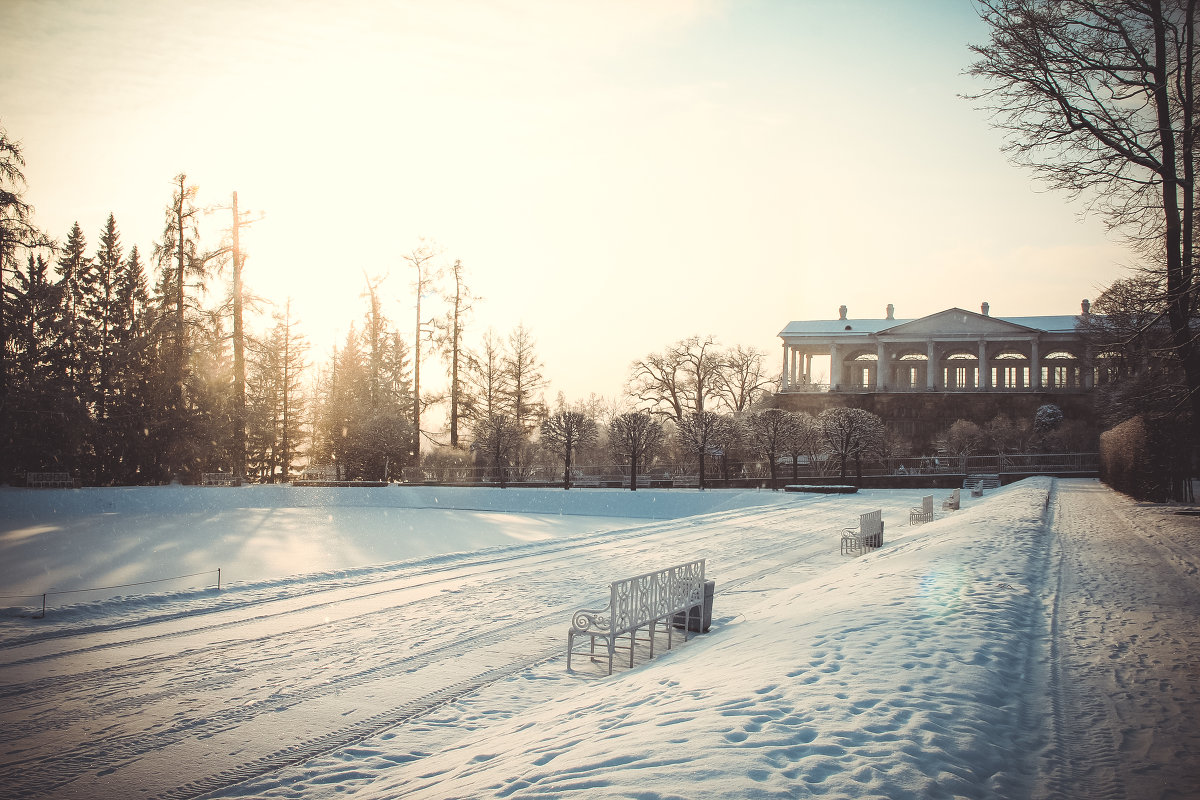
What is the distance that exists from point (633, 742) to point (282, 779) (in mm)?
2696

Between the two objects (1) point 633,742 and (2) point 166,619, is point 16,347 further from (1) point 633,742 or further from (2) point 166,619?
(1) point 633,742

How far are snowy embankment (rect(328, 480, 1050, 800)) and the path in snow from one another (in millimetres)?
209

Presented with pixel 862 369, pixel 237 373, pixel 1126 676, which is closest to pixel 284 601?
pixel 1126 676

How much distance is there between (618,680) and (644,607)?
1.48 meters

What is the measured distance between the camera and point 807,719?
174 inches

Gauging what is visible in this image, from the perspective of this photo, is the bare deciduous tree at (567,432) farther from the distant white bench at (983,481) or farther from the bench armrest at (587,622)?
the bench armrest at (587,622)

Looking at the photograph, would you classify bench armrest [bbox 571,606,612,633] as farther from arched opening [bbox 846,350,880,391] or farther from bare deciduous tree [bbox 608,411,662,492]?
arched opening [bbox 846,350,880,391]

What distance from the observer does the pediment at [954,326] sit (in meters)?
51.6

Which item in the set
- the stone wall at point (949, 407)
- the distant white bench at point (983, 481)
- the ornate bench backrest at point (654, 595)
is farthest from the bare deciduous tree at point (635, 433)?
the ornate bench backrest at point (654, 595)

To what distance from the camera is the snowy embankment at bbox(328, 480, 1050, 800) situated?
370 centimetres

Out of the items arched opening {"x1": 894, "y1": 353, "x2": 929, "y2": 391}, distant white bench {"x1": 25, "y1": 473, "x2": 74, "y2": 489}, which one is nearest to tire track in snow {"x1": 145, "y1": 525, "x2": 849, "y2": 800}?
distant white bench {"x1": 25, "y1": 473, "x2": 74, "y2": 489}

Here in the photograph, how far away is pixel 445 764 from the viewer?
16.4ft

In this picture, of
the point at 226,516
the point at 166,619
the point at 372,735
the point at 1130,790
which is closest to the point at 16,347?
the point at 226,516

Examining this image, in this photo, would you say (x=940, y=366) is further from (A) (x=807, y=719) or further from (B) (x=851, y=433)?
(A) (x=807, y=719)
